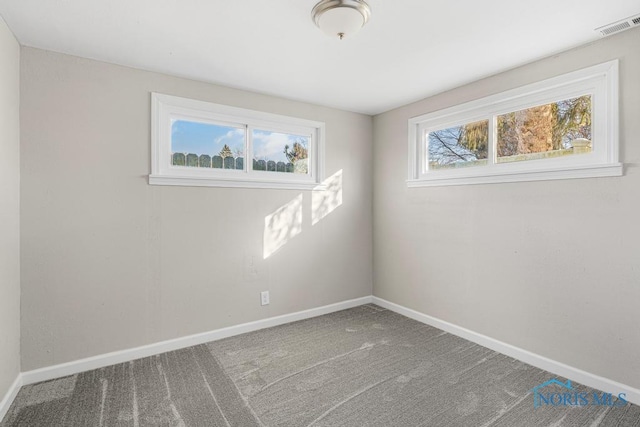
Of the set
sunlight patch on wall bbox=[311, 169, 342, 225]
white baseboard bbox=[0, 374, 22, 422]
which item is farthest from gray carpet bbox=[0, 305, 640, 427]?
sunlight patch on wall bbox=[311, 169, 342, 225]

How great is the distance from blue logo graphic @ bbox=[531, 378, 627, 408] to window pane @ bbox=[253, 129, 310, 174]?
2732mm

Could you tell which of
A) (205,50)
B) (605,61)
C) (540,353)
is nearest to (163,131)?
(205,50)

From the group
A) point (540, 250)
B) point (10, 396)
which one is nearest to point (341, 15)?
point (540, 250)

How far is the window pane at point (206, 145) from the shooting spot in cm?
291

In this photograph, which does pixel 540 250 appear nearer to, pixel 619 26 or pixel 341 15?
pixel 619 26

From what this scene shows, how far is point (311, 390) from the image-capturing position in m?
2.25

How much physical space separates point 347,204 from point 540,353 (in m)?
2.27

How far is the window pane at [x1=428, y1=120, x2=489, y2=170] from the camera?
9.93 ft

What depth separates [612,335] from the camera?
7.18 feet

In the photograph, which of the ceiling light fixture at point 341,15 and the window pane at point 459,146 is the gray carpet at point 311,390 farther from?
the ceiling light fixture at point 341,15

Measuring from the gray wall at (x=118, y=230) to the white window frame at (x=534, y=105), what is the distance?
147cm

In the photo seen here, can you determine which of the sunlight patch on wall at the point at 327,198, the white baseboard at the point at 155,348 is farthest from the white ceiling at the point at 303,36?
the white baseboard at the point at 155,348

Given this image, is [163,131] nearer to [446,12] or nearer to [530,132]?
[446,12]

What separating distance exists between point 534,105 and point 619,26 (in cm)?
68
